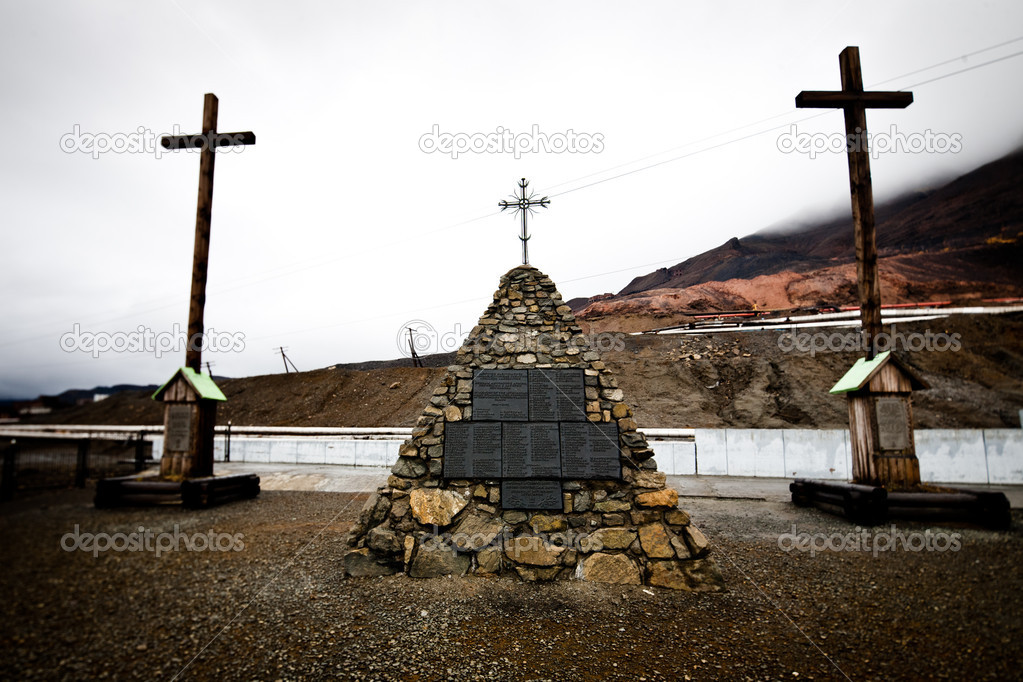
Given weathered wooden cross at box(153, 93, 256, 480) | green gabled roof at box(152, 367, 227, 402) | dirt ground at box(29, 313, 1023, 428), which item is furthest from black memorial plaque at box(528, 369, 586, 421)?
dirt ground at box(29, 313, 1023, 428)

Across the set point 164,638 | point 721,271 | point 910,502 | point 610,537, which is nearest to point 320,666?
point 164,638

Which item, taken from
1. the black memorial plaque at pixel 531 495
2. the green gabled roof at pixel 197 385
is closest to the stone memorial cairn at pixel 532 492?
the black memorial plaque at pixel 531 495

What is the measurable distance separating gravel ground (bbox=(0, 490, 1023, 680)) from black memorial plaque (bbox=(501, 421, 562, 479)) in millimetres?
1347

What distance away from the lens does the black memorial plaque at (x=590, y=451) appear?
589 cm

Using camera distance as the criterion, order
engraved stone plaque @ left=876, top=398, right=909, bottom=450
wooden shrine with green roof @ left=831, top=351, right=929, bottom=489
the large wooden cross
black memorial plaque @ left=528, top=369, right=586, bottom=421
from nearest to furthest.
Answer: black memorial plaque @ left=528, top=369, right=586, bottom=421 → wooden shrine with green roof @ left=831, top=351, right=929, bottom=489 → engraved stone plaque @ left=876, top=398, right=909, bottom=450 → the large wooden cross

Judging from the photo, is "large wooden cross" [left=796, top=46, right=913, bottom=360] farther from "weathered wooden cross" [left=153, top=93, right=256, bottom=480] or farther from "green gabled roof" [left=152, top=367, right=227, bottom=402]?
"green gabled roof" [left=152, top=367, right=227, bottom=402]

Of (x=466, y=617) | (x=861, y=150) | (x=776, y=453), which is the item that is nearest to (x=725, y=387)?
(x=776, y=453)

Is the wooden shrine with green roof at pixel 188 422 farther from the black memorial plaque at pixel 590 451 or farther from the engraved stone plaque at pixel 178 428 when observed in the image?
the black memorial plaque at pixel 590 451

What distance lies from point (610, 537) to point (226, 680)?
4.19 m

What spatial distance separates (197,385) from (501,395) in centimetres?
805

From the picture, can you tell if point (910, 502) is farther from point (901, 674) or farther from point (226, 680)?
point (226, 680)

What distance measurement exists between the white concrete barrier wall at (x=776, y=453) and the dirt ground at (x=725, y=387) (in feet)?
24.1

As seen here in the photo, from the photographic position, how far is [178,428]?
10180 millimetres

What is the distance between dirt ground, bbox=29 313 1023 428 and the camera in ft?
70.0
